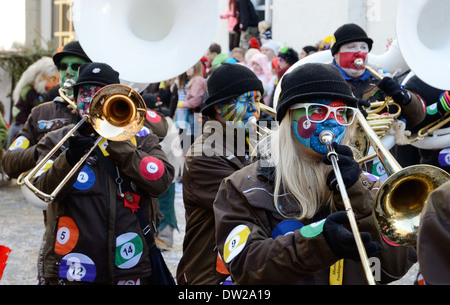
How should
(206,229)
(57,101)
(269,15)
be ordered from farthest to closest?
(269,15) → (57,101) → (206,229)

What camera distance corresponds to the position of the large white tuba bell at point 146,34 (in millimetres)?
4816

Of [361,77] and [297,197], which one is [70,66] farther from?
[297,197]

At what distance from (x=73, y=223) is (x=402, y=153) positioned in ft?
11.8

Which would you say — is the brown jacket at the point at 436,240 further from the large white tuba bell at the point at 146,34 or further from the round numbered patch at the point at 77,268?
the large white tuba bell at the point at 146,34

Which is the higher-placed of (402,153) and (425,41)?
(425,41)

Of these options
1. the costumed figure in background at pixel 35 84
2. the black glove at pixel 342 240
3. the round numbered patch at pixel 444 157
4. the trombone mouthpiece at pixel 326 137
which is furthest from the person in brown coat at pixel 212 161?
the costumed figure in background at pixel 35 84

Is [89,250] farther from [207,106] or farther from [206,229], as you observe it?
[207,106]

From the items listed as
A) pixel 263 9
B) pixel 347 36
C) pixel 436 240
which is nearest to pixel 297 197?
pixel 436 240

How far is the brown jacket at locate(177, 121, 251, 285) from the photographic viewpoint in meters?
3.58

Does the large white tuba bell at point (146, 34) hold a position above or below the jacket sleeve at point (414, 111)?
above

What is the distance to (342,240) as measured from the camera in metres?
2.29

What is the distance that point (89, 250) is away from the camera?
3842 millimetres

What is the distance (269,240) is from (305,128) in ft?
1.57
